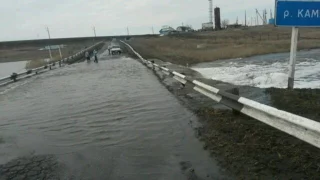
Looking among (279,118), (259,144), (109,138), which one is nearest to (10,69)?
(109,138)

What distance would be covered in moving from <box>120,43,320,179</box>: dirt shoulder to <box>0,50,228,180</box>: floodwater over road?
331 millimetres

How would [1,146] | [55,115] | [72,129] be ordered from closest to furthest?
[1,146]
[72,129]
[55,115]

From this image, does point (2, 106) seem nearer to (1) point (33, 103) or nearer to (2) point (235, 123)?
(1) point (33, 103)

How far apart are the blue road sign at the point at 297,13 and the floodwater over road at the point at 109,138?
14.3ft

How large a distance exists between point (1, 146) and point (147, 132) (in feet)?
10.4

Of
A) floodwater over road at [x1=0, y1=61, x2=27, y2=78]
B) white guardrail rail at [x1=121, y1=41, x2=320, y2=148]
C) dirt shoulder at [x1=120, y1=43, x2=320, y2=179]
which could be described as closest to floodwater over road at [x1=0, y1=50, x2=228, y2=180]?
dirt shoulder at [x1=120, y1=43, x2=320, y2=179]

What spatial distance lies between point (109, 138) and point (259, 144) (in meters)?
3.17

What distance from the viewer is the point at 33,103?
42.9 feet

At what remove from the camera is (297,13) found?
35.0 feet

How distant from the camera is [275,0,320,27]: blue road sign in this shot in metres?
Result: 10.6

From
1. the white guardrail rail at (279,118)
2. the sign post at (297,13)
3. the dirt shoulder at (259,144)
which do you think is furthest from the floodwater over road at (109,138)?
the sign post at (297,13)

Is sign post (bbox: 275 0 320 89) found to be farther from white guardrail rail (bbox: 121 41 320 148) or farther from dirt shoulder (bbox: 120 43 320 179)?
white guardrail rail (bbox: 121 41 320 148)

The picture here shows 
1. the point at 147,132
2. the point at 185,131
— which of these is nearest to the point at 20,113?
the point at 147,132

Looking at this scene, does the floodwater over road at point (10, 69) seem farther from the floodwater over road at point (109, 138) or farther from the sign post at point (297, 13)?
the sign post at point (297, 13)
